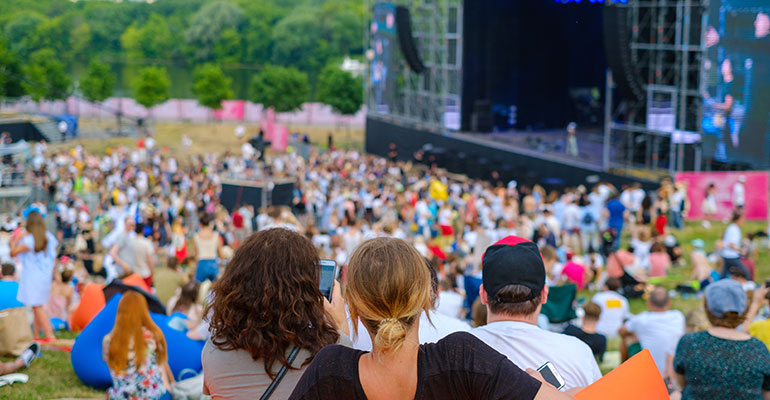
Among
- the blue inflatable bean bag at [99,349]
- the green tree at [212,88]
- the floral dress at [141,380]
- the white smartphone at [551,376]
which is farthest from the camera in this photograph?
the green tree at [212,88]

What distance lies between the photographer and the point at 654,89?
59.9ft

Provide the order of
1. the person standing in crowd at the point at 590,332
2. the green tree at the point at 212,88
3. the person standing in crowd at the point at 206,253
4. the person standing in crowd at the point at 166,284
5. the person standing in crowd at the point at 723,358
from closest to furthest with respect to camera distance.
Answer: the person standing in crowd at the point at 723,358 < the person standing in crowd at the point at 590,332 < the person standing in crowd at the point at 166,284 < the person standing in crowd at the point at 206,253 < the green tree at the point at 212,88

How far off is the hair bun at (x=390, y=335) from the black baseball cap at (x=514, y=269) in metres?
0.74

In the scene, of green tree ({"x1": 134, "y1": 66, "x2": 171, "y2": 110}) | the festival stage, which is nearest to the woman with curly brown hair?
the festival stage

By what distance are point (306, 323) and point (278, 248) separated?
9.6 inches

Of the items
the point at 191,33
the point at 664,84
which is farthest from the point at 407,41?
the point at 191,33

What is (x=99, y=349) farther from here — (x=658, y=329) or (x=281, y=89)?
(x=281, y=89)

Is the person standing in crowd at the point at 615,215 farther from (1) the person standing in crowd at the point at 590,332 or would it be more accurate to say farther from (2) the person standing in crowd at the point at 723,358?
(2) the person standing in crowd at the point at 723,358

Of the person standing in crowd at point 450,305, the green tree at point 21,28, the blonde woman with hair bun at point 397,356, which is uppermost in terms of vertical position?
the green tree at point 21,28

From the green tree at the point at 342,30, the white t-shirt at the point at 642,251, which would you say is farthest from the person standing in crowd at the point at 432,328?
the green tree at the point at 342,30

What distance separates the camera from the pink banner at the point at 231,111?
55.0 metres

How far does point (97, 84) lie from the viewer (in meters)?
53.7

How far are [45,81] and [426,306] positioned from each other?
59.3 meters

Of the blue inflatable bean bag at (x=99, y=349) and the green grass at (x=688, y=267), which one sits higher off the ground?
the blue inflatable bean bag at (x=99, y=349)
